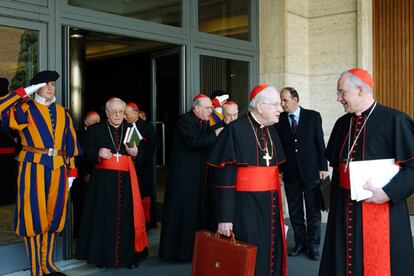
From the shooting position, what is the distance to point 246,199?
340 centimetres

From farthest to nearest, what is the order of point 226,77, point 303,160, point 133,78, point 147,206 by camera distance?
point 133,78, point 226,77, point 147,206, point 303,160

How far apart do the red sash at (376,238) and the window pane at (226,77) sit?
12.7ft

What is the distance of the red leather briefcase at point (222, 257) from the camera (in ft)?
9.82

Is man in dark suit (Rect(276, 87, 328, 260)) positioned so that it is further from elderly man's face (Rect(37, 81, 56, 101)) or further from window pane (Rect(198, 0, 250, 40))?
elderly man's face (Rect(37, 81, 56, 101))

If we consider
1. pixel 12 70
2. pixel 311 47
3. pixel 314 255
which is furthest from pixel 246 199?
pixel 311 47

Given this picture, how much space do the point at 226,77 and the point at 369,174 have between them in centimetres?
428

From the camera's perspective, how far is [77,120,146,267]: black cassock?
473 centimetres

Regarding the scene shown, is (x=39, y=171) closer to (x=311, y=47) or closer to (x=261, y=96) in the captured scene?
(x=261, y=96)

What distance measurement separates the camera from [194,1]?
6.34 m

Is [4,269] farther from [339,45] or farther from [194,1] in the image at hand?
[339,45]

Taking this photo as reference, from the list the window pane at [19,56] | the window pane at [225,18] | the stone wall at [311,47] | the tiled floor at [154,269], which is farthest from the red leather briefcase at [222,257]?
the stone wall at [311,47]

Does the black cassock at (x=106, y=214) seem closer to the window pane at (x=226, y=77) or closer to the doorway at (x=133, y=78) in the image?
the doorway at (x=133, y=78)

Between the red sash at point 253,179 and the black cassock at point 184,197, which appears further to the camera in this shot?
the black cassock at point 184,197

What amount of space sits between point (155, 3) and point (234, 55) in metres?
1.53
